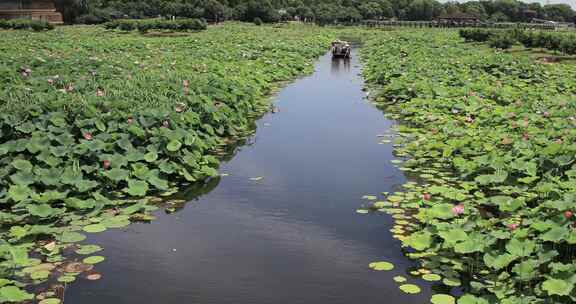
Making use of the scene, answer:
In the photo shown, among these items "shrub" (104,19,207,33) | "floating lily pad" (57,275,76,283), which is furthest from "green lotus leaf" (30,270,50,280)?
"shrub" (104,19,207,33)

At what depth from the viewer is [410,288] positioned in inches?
188

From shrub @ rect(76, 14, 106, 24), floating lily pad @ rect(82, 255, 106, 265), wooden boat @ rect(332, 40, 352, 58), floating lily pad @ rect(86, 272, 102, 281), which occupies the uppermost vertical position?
shrub @ rect(76, 14, 106, 24)

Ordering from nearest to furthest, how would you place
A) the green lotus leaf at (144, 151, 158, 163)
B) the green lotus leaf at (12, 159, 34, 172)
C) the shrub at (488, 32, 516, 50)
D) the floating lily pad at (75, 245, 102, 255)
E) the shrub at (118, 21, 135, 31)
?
the floating lily pad at (75, 245, 102, 255) → the green lotus leaf at (12, 159, 34, 172) → the green lotus leaf at (144, 151, 158, 163) → the shrub at (488, 32, 516, 50) → the shrub at (118, 21, 135, 31)

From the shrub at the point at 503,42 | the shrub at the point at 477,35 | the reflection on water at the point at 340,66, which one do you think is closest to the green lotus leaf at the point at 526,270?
the reflection on water at the point at 340,66

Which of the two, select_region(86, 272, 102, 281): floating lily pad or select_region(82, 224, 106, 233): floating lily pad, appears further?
select_region(82, 224, 106, 233): floating lily pad

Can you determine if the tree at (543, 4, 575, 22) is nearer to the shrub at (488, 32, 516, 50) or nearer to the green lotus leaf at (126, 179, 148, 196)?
the shrub at (488, 32, 516, 50)

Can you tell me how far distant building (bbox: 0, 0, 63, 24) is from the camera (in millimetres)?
50906

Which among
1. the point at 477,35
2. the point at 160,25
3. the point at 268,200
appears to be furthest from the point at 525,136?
the point at 160,25

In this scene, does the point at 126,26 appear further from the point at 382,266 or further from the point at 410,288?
the point at 410,288

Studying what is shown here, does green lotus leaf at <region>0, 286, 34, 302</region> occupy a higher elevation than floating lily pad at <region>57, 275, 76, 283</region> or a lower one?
higher

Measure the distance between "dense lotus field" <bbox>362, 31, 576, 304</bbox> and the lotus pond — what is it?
0.02 m

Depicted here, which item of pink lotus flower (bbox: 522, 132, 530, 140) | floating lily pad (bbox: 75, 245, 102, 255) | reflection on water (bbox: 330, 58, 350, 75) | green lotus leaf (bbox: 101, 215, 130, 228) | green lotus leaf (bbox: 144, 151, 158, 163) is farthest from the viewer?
reflection on water (bbox: 330, 58, 350, 75)

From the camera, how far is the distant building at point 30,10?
50.9 metres

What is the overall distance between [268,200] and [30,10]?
2040 inches
